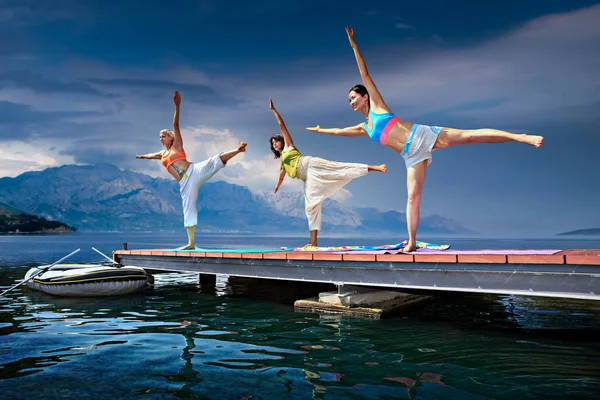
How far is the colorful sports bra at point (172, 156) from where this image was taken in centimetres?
1367

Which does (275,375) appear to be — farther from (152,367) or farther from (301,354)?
(152,367)

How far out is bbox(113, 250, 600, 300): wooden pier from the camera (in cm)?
632

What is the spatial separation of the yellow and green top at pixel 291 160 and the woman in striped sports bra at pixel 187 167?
2.18 meters

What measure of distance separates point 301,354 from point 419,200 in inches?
142

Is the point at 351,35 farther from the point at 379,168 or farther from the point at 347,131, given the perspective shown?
the point at 379,168

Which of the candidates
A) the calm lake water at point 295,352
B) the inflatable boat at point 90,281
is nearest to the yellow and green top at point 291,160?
the calm lake water at point 295,352

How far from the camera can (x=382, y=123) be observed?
A: 331 inches

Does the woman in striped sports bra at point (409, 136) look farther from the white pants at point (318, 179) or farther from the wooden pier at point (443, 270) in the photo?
the white pants at point (318, 179)

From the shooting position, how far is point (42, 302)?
12.0 meters

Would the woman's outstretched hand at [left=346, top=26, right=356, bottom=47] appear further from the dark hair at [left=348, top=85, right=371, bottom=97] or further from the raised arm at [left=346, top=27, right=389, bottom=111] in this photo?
the dark hair at [left=348, top=85, right=371, bottom=97]

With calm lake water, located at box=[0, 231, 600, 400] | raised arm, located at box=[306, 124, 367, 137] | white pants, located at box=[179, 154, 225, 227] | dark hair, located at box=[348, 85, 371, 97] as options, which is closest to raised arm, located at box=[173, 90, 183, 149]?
white pants, located at box=[179, 154, 225, 227]

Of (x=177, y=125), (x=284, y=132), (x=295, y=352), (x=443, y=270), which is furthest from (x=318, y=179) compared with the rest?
(x=295, y=352)

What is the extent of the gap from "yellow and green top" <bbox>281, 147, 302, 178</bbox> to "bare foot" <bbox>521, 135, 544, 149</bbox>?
5856 mm

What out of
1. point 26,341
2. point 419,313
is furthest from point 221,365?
point 419,313
